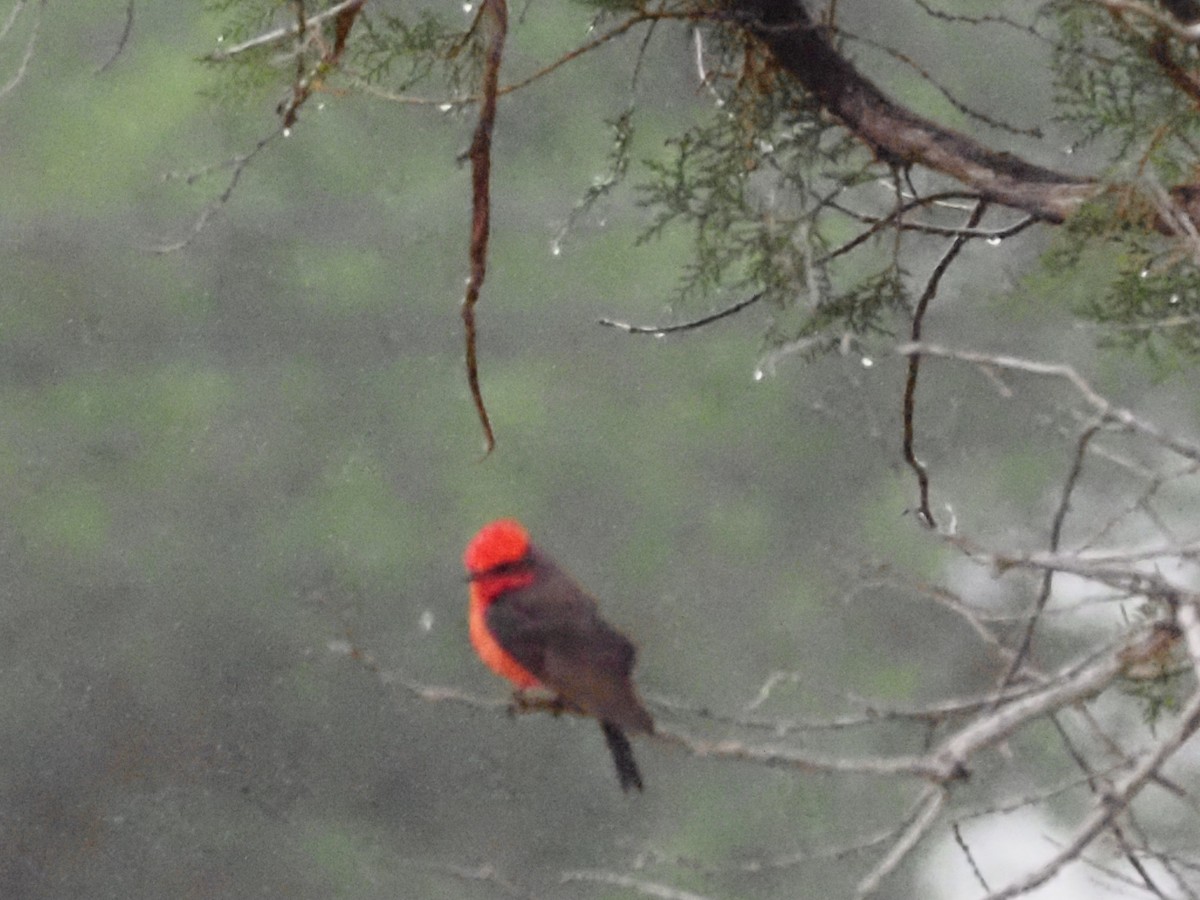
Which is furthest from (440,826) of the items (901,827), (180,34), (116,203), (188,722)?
(901,827)

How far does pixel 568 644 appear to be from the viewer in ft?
3.64

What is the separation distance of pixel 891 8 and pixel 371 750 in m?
1.65

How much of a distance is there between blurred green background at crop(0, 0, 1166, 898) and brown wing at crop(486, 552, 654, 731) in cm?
203

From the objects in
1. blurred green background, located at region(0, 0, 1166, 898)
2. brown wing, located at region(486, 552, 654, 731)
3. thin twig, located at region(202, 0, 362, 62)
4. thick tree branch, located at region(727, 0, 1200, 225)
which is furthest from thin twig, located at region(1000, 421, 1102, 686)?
blurred green background, located at region(0, 0, 1166, 898)

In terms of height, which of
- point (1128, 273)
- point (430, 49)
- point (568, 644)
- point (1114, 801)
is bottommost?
point (1114, 801)

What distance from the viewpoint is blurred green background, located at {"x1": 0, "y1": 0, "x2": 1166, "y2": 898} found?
3.32m

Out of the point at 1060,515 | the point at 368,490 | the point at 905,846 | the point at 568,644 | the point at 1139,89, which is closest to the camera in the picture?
the point at 905,846

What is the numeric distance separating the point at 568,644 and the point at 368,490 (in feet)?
7.98

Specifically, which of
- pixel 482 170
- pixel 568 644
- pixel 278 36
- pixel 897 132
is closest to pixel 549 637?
pixel 568 644

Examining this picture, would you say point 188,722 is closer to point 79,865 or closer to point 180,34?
point 79,865

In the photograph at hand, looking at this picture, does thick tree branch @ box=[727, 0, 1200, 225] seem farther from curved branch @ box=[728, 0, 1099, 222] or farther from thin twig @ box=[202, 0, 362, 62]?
thin twig @ box=[202, 0, 362, 62]

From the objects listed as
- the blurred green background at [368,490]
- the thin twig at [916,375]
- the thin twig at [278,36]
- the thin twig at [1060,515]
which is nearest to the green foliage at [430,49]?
the thin twig at [278,36]

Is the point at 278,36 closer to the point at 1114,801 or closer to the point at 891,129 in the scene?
the point at 891,129

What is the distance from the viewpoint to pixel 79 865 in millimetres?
3396
